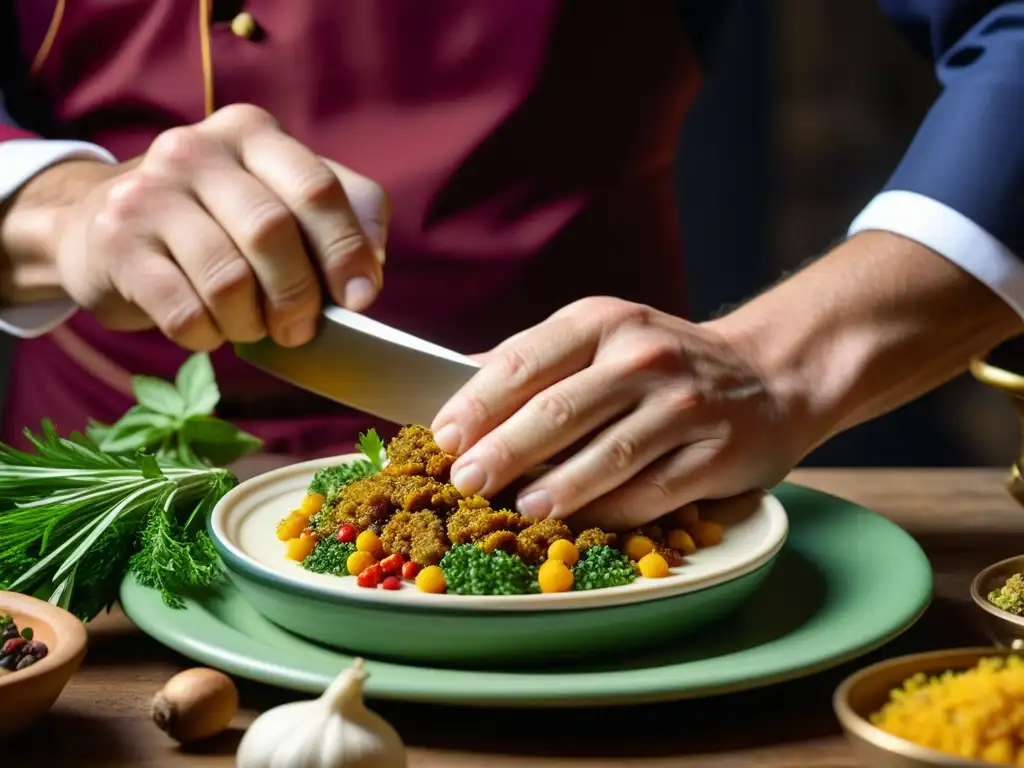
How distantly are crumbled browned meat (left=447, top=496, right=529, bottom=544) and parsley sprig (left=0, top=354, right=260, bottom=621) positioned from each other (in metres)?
0.26

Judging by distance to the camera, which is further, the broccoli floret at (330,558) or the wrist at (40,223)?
the wrist at (40,223)

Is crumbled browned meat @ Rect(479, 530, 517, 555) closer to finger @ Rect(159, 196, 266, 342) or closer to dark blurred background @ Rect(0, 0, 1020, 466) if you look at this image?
finger @ Rect(159, 196, 266, 342)

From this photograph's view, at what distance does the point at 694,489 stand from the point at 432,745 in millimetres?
444

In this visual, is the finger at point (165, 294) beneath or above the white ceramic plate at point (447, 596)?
above

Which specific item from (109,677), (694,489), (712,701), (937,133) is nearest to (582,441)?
(694,489)

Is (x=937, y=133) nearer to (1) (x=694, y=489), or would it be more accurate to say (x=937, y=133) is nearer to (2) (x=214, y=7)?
(1) (x=694, y=489)

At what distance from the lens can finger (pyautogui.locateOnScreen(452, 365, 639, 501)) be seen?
1276 mm

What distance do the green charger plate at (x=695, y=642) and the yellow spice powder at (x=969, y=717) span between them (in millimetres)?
191

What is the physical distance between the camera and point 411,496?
4.14ft

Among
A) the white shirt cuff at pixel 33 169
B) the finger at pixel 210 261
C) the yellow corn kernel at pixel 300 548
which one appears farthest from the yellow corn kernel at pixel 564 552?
the white shirt cuff at pixel 33 169

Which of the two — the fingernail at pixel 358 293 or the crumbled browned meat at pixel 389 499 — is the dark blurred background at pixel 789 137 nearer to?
the fingernail at pixel 358 293

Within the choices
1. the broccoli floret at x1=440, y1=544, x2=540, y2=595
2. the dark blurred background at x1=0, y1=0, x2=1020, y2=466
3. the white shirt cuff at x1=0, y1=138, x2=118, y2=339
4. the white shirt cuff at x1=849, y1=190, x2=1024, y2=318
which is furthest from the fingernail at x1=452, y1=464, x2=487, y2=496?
the dark blurred background at x1=0, y1=0, x2=1020, y2=466

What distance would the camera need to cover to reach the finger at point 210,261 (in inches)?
53.7

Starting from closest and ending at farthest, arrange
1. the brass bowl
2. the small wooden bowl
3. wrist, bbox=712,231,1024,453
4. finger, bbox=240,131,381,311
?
the brass bowl → the small wooden bowl → finger, bbox=240,131,381,311 → wrist, bbox=712,231,1024,453
